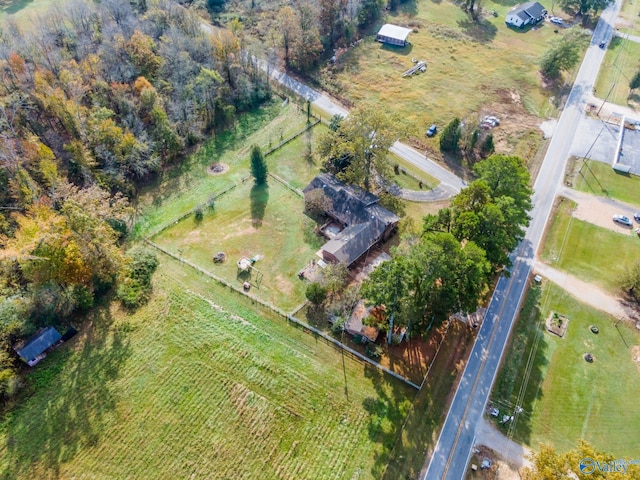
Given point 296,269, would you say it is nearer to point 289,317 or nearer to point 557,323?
point 289,317

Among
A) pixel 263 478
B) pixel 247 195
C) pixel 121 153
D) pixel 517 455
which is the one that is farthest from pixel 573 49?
pixel 263 478

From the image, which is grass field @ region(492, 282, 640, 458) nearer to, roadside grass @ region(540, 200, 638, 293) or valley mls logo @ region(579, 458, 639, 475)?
roadside grass @ region(540, 200, 638, 293)

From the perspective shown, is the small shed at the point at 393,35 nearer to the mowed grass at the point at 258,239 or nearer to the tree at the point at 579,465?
the mowed grass at the point at 258,239

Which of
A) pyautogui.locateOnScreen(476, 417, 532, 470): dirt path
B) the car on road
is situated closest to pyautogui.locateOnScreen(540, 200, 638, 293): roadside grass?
the car on road

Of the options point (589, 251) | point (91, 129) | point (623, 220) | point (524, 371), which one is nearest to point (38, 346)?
point (91, 129)

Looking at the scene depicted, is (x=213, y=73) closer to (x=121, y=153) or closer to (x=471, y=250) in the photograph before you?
(x=121, y=153)

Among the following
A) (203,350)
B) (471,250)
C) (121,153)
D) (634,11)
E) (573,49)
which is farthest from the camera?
(634,11)

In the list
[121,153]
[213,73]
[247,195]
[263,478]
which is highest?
[213,73]
